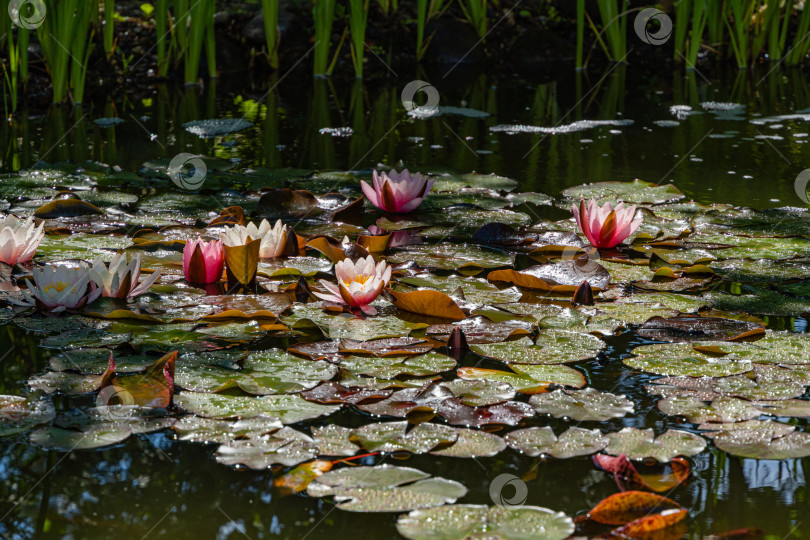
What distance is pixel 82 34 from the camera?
494cm

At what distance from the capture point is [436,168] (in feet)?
11.7

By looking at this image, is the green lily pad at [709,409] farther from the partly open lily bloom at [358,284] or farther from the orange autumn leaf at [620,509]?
the partly open lily bloom at [358,284]

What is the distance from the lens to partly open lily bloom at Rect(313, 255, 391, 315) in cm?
196

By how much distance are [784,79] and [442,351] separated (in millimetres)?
6091

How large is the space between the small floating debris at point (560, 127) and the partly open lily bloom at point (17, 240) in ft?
9.64

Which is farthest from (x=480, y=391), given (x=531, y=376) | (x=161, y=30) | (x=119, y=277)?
(x=161, y=30)

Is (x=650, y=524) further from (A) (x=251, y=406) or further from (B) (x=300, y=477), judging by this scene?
(A) (x=251, y=406)

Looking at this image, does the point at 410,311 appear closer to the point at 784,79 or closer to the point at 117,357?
the point at 117,357

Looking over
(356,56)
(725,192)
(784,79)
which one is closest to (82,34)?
(356,56)

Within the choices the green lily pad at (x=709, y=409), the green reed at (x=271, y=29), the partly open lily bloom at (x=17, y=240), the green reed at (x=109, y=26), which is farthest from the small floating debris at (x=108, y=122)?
the green lily pad at (x=709, y=409)

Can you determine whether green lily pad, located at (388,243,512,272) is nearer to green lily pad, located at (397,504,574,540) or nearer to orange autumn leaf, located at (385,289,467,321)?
orange autumn leaf, located at (385,289,467,321)

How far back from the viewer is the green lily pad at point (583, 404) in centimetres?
150

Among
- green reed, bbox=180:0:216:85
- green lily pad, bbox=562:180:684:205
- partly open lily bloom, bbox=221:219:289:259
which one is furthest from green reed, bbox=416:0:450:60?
partly open lily bloom, bbox=221:219:289:259

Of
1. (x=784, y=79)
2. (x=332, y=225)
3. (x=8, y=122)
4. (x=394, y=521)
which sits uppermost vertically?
(x=784, y=79)
